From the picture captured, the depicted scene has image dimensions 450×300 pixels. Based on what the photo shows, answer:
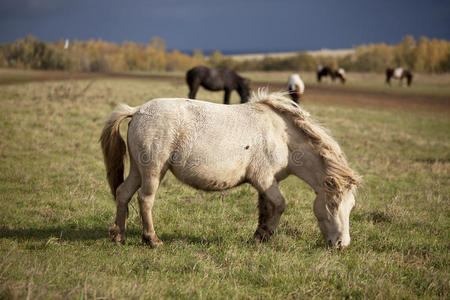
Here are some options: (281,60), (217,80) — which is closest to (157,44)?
(281,60)

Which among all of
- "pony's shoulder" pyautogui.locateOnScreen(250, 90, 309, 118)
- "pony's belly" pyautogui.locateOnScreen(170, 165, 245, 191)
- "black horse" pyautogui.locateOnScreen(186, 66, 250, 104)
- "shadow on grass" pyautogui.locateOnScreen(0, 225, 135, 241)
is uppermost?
"black horse" pyautogui.locateOnScreen(186, 66, 250, 104)

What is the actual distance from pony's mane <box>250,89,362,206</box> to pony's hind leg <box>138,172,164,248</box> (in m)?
1.73

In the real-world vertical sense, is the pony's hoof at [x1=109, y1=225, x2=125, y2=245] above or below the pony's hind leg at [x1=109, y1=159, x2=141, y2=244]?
below

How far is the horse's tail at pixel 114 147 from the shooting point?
4.89 meters

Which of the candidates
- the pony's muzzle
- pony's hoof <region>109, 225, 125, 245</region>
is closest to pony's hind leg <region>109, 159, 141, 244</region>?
pony's hoof <region>109, 225, 125, 245</region>

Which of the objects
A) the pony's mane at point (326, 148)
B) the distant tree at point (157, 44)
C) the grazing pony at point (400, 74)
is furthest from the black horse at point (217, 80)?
the distant tree at point (157, 44)

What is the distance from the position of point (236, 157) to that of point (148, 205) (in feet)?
3.96

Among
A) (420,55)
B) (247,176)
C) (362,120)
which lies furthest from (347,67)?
(247,176)

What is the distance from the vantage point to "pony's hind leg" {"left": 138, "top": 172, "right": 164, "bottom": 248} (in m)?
4.49

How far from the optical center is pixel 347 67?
71188mm

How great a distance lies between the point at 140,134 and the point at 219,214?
79.8 inches

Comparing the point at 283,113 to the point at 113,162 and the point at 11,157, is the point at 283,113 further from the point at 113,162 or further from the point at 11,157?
the point at 11,157

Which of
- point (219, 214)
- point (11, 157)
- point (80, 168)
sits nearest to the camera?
point (219, 214)

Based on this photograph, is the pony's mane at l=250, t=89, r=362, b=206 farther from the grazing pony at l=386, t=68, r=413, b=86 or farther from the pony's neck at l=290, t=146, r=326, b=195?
the grazing pony at l=386, t=68, r=413, b=86
